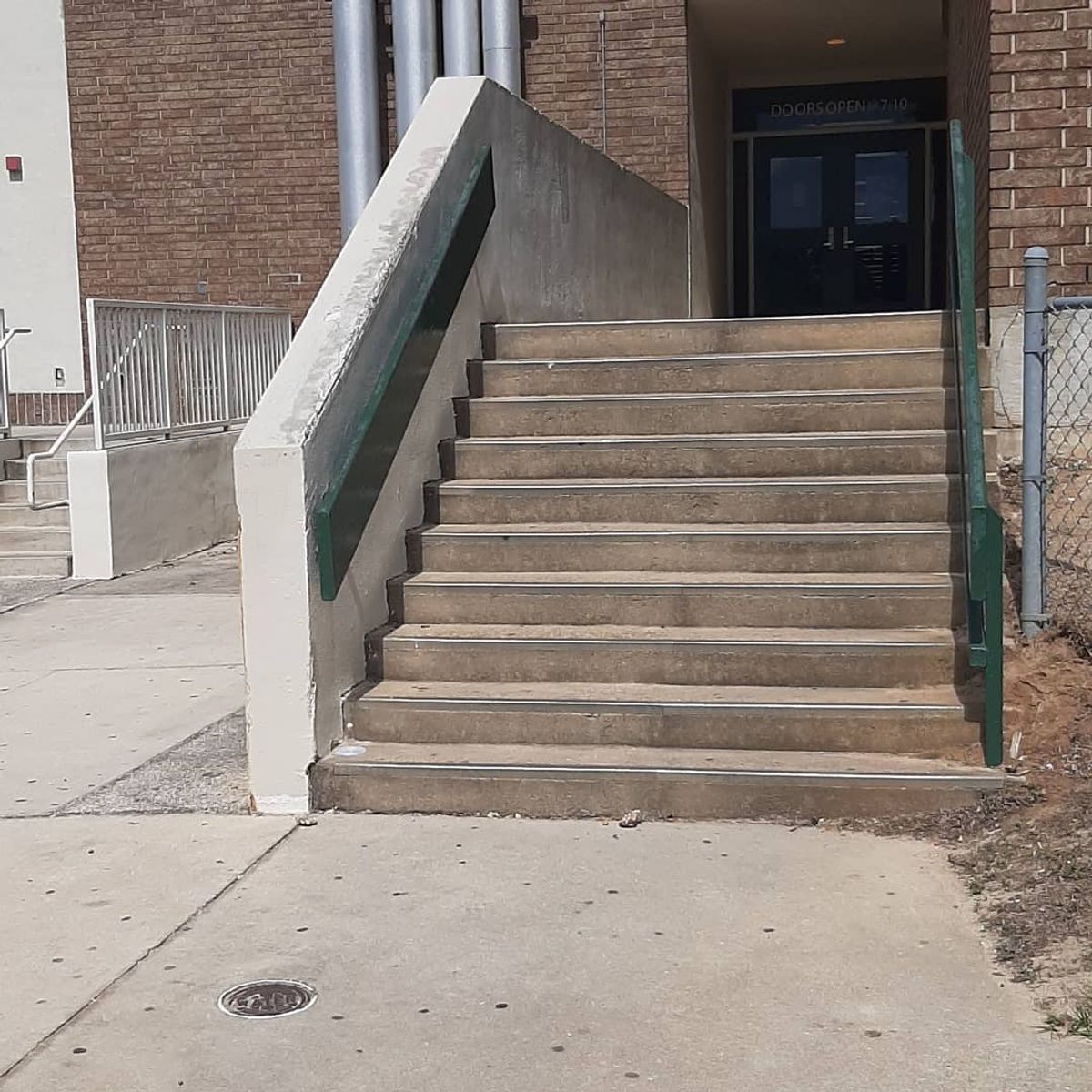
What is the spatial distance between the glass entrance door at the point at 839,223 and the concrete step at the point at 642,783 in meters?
11.9

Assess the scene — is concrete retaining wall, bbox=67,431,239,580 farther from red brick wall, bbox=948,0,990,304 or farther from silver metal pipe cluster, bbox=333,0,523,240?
red brick wall, bbox=948,0,990,304

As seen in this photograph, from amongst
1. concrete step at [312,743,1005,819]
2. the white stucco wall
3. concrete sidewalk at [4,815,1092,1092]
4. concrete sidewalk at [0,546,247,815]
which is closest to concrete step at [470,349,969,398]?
concrete sidewalk at [0,546,247,815]

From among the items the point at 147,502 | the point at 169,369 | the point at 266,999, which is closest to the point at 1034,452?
the point at 266,999

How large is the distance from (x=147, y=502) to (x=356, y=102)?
15.2ft

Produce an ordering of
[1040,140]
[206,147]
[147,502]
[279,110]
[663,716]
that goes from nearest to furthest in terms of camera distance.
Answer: [663,716] < [1040,140] < [147,502] < [279,110] < [206,147]

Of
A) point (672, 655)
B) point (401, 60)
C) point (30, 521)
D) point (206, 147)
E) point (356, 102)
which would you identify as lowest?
point (672, 655)

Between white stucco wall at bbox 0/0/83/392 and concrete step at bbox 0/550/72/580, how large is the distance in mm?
4834

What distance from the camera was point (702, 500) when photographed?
620cm

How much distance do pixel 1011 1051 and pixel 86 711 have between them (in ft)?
14.7

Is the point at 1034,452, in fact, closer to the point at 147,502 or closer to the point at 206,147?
the point at 147,502

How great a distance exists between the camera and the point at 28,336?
14.8 m

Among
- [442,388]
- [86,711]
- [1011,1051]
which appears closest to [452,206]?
[442,388]

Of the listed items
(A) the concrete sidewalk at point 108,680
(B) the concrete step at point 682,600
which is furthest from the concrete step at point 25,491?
(B) the concrete step at point 682,600

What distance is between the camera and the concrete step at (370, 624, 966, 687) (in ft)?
17.3
